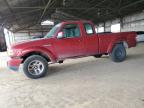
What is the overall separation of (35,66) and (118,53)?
3.60 meters

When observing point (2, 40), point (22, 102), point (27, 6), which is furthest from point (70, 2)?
point (2, 40)

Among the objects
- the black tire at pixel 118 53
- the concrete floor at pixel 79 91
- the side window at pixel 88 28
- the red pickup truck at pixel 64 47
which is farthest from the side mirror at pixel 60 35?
the black tire at pixel 118 53

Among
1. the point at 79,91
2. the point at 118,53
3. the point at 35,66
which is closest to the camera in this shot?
the point at 79,91

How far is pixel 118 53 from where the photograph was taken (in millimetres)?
6711

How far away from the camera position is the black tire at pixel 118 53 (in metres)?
6.60

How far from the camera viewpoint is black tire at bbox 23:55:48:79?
512cm

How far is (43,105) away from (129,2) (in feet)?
41.1

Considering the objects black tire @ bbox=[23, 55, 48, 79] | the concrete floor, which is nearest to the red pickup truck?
black tire @ bbox=[23, 55, 48, 79]

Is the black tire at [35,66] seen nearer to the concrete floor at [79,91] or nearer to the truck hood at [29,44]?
the concrete floor at [79,91]

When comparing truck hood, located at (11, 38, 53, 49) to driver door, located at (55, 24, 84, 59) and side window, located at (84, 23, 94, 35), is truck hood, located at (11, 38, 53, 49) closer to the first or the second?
driver door, located at (55, 24, 84, 59)

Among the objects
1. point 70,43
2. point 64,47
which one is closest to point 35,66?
point 64,47

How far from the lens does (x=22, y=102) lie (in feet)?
11.2

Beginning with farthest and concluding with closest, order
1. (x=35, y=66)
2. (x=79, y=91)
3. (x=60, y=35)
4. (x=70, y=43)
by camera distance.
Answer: (x=70, y=43)
(x=60, y=35)
(x=35, y=66)
(x=79, y=91)

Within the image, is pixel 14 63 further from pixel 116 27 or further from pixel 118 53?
pixel 116 27
